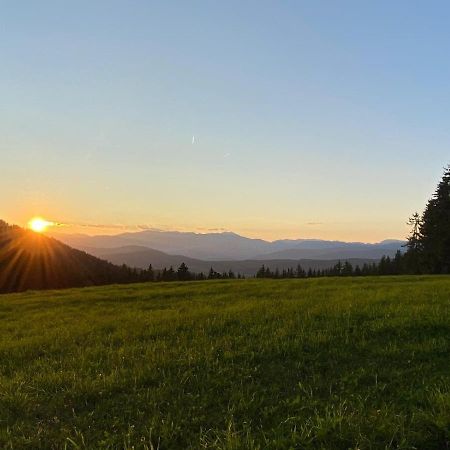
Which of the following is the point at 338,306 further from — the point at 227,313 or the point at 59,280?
the point at 59,280

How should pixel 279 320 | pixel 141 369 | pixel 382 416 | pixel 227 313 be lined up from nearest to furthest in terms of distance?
pixel 382 416, pixel 141 369, pixel 279 320, pixel 227 313

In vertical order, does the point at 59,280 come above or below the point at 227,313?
below

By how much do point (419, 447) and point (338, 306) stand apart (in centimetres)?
995

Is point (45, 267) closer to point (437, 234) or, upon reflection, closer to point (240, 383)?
point (437, 234)

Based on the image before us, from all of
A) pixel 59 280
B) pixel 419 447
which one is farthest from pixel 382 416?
pixel 59 280

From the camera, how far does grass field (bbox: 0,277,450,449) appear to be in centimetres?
580

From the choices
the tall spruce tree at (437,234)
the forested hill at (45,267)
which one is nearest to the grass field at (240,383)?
the tall spruce tree at (437,234)

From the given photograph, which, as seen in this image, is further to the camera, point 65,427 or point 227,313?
point 227,313

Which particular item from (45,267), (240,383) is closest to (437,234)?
(240,383)

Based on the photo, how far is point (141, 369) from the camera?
8.64m

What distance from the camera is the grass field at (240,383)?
5.80m

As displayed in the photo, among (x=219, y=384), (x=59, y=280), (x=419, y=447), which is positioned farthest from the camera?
(x=59, y=280)

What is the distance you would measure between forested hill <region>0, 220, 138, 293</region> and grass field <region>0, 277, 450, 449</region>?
129208 millimetres

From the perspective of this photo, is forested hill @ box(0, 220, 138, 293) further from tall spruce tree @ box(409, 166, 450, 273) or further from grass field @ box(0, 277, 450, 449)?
grass field @ box(0, 277, 450, 449)
